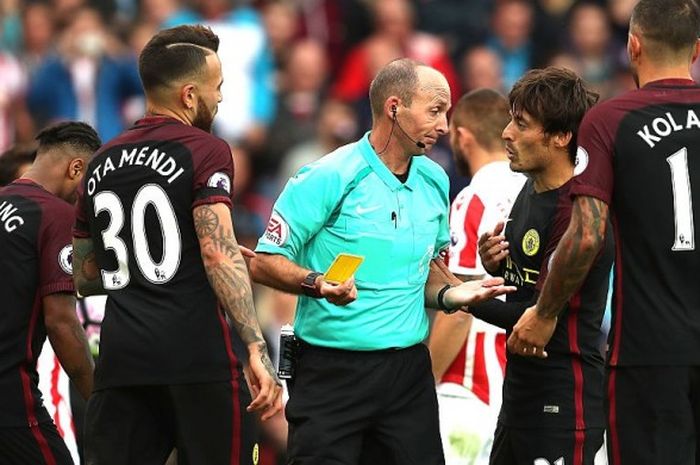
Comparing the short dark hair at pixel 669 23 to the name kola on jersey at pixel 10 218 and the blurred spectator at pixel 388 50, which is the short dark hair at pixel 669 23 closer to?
the name kola on jersey at pixel 10 218

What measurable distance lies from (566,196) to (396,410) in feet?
4.16

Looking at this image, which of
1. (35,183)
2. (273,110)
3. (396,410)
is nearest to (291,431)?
(396,410)

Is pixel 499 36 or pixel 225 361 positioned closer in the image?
pixel 225 361

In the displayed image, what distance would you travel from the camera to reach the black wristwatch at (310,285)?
7.18 meters

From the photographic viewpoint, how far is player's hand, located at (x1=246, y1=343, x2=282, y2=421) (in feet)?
22.4

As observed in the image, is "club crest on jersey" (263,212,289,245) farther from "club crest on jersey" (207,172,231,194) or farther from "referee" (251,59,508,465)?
"club crest on jersey" (207,172,231,194)

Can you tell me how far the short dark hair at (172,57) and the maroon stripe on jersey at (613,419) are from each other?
234 centimetres

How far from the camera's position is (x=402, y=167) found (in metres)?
7.71

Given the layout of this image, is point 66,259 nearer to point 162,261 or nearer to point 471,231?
point 162,261

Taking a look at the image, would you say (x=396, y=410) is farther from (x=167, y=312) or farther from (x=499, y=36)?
(x=499, y=36)

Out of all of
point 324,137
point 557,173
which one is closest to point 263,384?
point 557,173

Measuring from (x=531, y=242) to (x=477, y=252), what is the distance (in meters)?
1.13

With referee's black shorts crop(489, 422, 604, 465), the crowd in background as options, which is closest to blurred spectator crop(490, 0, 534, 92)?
the crowd in background

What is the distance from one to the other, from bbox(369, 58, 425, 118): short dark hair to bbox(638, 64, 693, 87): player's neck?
1.11 metres
